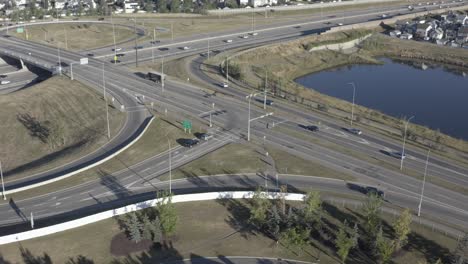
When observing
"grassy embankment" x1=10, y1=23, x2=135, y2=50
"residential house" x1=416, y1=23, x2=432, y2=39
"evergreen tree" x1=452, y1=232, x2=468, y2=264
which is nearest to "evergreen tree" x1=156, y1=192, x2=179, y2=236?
"evergreen tree" x1=452, y1=232, x2=468, y2=264

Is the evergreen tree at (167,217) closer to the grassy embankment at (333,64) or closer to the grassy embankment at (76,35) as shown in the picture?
the grassy embankment at (333,64)

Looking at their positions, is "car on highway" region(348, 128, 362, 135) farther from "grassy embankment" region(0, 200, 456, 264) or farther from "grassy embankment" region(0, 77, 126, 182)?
"grassy embankment" region(0, 77, 126, 182)

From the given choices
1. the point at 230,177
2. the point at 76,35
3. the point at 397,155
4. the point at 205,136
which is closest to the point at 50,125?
the point at 205,136

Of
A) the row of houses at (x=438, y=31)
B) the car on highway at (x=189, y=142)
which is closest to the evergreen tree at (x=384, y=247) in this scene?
the car on highway at (x=189, y=142)

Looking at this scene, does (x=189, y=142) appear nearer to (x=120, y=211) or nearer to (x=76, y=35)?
(x=120, y=211)

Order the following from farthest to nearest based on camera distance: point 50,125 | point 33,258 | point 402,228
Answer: point 50,125 → point 402,228 → point 33,258
